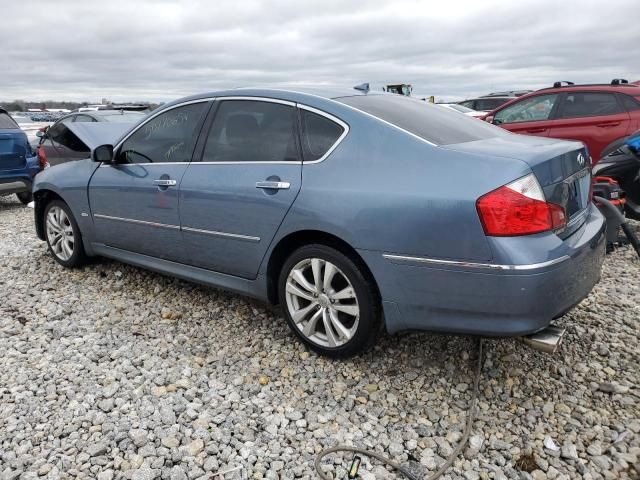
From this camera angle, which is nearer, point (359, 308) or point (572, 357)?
point (359, 308)

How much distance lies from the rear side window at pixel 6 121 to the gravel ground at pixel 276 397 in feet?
18.1

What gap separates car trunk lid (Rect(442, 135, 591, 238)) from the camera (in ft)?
8.75

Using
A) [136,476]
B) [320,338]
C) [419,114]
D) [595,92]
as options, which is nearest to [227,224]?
[320,338]

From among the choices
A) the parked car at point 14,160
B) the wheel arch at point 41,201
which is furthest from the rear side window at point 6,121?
the wheel arch at point 41,201

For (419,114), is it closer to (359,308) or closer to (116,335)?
(359,308)

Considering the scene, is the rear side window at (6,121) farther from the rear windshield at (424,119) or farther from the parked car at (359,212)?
the rear windshield at (424,119)

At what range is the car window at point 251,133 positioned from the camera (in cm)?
334

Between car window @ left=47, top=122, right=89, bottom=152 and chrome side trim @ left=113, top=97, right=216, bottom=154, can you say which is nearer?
chrome side trim @ left=113, top=97, right=216, bottom=154

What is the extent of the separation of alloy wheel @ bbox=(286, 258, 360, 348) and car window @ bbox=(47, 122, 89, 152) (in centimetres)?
684

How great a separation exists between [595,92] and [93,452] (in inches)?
324

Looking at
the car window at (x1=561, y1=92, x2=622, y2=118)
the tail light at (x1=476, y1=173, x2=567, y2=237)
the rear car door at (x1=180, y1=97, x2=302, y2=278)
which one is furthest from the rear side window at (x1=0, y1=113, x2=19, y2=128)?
the car window at (x1=561, y1=92, x2=622, y2=118)

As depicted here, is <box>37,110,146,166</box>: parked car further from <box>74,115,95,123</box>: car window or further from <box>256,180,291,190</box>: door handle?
<box>256,180,291,190</box>: door handle

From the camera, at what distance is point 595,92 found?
26.6 ft

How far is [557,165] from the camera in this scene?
2.77 meters
